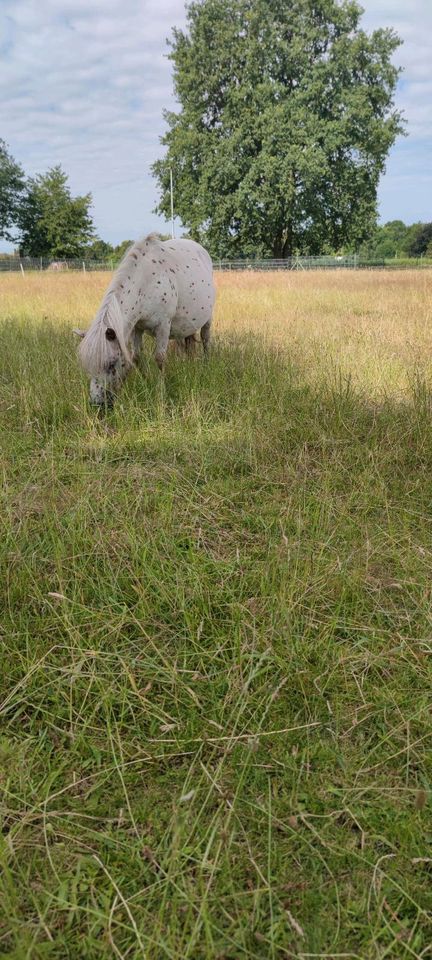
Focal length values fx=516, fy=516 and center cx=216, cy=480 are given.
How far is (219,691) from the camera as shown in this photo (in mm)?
1673

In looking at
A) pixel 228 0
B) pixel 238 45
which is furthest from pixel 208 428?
pixel 228 0

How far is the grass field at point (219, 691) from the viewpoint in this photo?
1.11m

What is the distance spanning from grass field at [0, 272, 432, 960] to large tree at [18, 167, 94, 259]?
176 ft

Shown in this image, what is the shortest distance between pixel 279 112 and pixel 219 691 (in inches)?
1273

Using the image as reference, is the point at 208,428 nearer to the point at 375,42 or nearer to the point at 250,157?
the point at 250,157

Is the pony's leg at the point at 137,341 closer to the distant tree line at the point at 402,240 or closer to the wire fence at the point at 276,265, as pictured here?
the wire fence at the point at 276,265

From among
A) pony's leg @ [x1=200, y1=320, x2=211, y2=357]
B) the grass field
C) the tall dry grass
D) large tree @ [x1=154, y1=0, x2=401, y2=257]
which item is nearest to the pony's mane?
the grass field

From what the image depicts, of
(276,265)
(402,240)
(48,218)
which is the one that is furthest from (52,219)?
(402,240)

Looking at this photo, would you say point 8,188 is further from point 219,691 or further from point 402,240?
point 402,240

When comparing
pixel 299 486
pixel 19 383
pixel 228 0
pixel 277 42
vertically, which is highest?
pixel 228 0

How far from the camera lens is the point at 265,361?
17.2 ft

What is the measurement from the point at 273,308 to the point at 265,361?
5.26m

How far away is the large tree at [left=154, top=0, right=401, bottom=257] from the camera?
90.6ft

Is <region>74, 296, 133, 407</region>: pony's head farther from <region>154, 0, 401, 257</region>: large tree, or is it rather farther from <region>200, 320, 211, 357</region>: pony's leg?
<region>154, 0, 401, 257</region>: large tree
